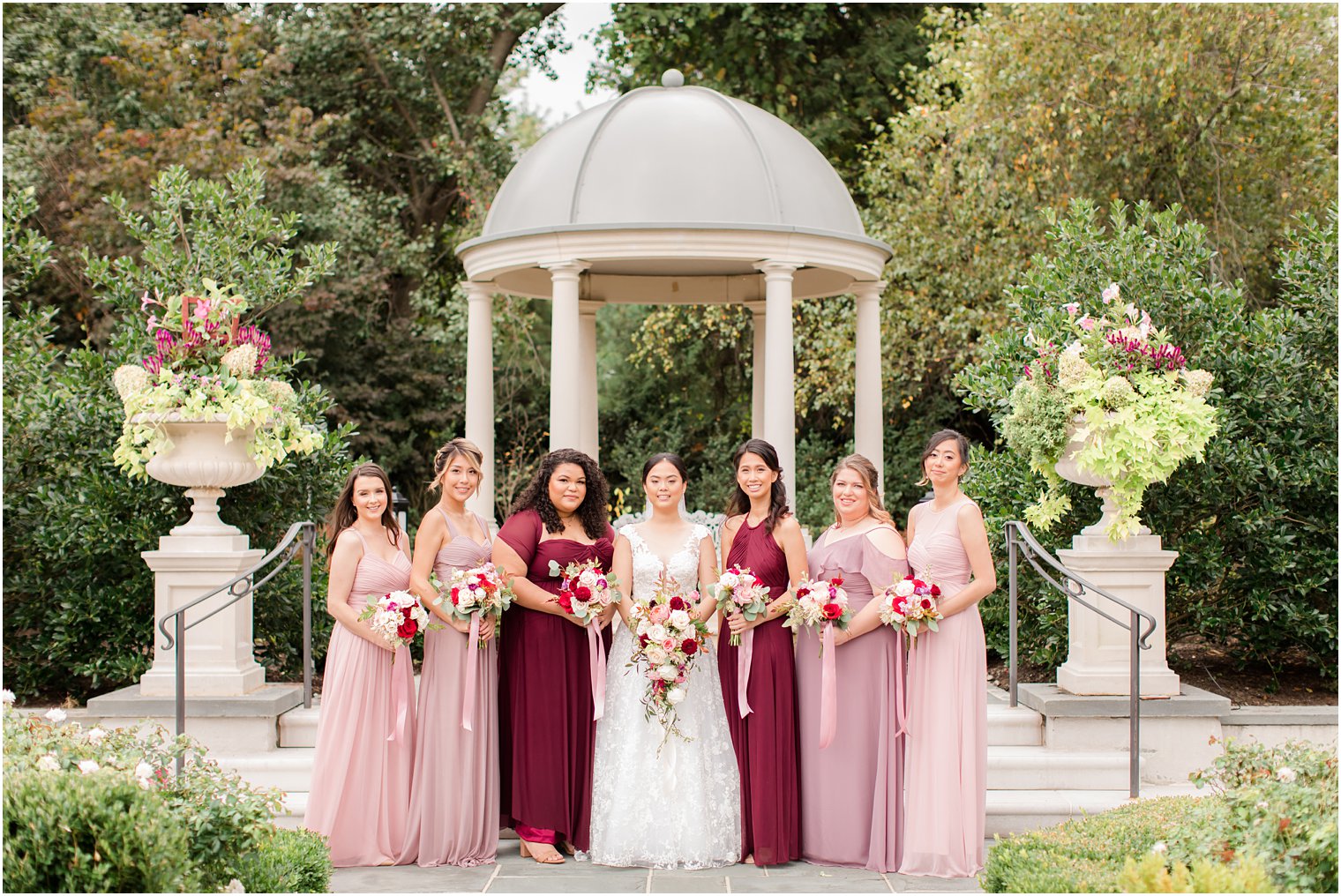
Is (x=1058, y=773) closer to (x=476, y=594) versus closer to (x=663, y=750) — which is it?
(x=663, y=750)

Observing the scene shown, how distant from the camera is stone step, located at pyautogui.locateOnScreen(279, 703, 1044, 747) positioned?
758cm

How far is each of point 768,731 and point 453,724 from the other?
1.61 meters

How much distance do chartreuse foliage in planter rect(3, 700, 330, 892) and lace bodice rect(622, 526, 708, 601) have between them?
6.53 ft

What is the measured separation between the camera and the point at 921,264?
50.2ft

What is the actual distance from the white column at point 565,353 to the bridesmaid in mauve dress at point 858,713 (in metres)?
A: 3.93

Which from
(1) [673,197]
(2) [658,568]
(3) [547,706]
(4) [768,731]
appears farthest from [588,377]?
(4) [768,731]

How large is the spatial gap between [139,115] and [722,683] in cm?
1434

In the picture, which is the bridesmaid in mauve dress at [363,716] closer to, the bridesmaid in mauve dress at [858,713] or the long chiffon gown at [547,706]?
the long chiffon gown at [547,706]

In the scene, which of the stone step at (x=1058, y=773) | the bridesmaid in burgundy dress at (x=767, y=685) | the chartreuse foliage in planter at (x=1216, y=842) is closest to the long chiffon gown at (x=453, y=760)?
the bridesmaid in burgundy dress at (x=767, y=685)

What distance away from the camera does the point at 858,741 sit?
6.14 m

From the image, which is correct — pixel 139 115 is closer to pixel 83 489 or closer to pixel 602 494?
pixel 83 489

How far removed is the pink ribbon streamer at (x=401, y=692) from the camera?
6223 mm

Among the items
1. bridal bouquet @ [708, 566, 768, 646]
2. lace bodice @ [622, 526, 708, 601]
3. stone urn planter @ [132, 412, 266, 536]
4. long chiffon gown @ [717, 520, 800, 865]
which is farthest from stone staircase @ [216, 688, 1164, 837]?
lace bodice @ [622, 526, 708, 601]

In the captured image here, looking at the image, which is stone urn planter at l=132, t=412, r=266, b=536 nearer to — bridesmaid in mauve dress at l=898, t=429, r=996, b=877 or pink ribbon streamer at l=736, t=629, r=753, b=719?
pink ribbon streamer at l=736, t=629, r=753, b=719
